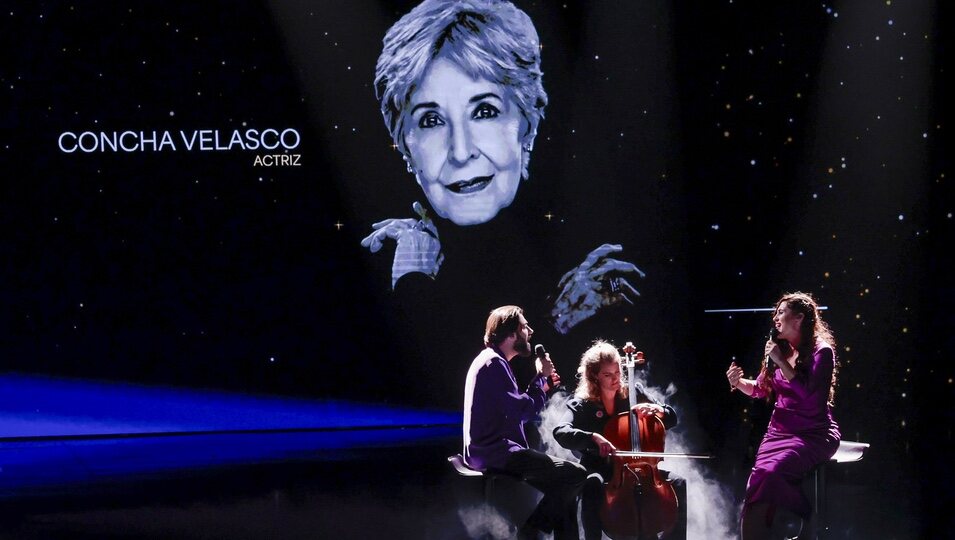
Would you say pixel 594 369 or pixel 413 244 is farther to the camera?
pixel 413 244

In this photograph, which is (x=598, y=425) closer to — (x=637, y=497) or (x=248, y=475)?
(x=637, y=497)

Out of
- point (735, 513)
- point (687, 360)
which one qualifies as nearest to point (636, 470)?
point (735, 513)

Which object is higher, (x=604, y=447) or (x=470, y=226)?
(x=470, y=226)

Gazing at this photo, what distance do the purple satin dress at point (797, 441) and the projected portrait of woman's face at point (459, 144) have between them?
2297mm

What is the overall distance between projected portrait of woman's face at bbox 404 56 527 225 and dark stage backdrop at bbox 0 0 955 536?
0.36 ft

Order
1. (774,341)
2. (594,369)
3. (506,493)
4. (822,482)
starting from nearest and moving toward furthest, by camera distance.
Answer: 1. (822,482)
2. (774,341)
3. (594,369)
4. (506,493)

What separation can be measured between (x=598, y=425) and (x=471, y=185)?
2.08 metres

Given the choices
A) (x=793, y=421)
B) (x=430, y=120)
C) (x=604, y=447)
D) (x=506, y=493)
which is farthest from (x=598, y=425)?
(x=430, y=120)

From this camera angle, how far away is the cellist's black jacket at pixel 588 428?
3761 mm

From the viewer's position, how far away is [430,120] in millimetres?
5547

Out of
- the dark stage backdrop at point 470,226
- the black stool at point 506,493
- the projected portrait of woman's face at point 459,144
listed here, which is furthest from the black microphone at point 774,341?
the projected portrait of woman's face at point 459,144

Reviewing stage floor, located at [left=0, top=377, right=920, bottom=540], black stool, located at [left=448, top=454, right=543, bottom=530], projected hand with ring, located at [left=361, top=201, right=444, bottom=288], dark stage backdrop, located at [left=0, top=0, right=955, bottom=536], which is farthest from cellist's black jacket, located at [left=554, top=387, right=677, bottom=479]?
projected hand with ring, located at [left=361, top=201, right=444, bottom=288]

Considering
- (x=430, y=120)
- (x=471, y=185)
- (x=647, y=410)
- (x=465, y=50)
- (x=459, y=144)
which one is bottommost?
(x=647, y=410)

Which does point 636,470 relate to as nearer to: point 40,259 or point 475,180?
point 475,180
